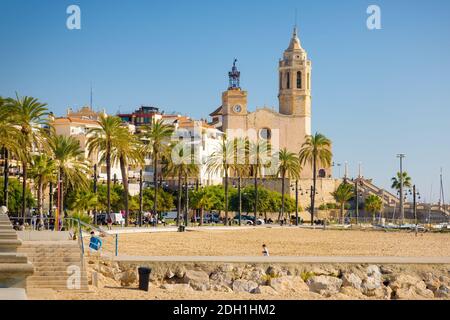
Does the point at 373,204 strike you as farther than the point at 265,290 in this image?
Yes

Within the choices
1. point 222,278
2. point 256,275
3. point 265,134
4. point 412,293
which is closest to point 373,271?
point 412,293

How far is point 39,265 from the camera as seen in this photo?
25.6 metres

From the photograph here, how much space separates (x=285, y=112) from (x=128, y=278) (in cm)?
11114

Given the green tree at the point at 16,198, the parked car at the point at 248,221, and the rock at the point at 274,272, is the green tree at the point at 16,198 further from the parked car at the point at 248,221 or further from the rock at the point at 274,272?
the rock at the point at 274,272

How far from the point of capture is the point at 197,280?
96.4 ft

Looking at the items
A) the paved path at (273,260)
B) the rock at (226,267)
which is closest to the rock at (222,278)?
the rock at (226,267)

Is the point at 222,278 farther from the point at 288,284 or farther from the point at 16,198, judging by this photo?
the point at 16,198

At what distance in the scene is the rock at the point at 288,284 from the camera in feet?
94.0

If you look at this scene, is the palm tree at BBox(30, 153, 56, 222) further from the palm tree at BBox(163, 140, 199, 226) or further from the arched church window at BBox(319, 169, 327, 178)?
the arched church window at BBox(319, 169, 327, 178)

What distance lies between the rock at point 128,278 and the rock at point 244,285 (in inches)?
133

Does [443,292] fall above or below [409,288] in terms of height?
below
